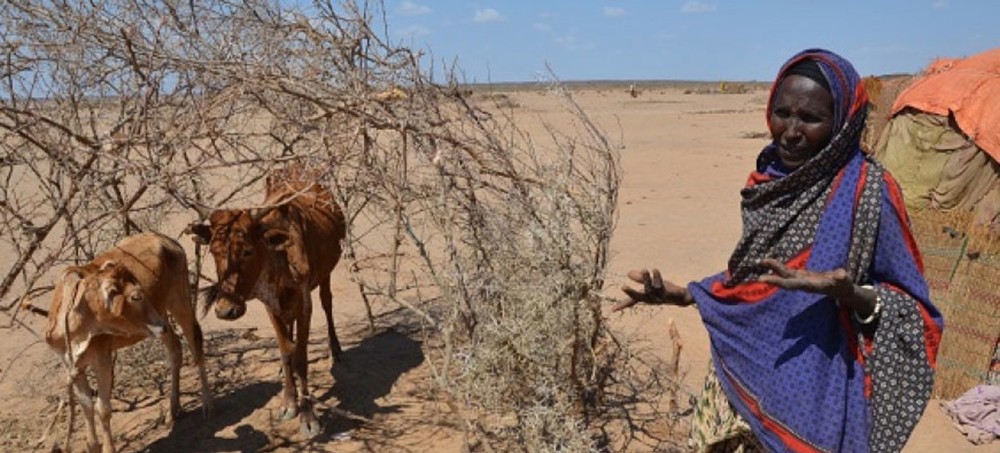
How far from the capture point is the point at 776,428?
237 centimetres

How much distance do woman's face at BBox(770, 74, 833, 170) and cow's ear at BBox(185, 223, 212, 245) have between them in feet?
9.87

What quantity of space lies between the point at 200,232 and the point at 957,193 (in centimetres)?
679

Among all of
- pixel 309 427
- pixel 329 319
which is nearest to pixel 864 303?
pixel 309 427

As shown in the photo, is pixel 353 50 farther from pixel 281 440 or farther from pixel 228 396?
pixel 228 396

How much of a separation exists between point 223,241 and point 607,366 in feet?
7.35

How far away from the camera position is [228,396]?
5.49 metres

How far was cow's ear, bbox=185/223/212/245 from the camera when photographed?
418 cm

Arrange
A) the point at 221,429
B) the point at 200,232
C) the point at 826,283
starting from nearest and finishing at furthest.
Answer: the point at 826,283
the point at 200,232
the point at 221,429

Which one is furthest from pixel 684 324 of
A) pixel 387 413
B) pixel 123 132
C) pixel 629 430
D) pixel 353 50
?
pixel 123 132

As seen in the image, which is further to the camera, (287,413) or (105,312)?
(287,413)

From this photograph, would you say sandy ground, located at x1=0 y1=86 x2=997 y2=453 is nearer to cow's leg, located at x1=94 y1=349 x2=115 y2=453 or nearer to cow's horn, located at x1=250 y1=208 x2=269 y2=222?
cow's leg, located at x1=94 y1=349 x2=115 y2=453

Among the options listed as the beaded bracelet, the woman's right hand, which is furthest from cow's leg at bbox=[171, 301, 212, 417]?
the beaded bracelet

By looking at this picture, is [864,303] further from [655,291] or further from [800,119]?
[655,291]

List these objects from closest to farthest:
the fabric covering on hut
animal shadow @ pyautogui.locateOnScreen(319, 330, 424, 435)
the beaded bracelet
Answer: the beaded bracelet
animal shadow @ pyautogui.locateOnScreen(319, 330, 424, 435)
the fabric covering on hut
